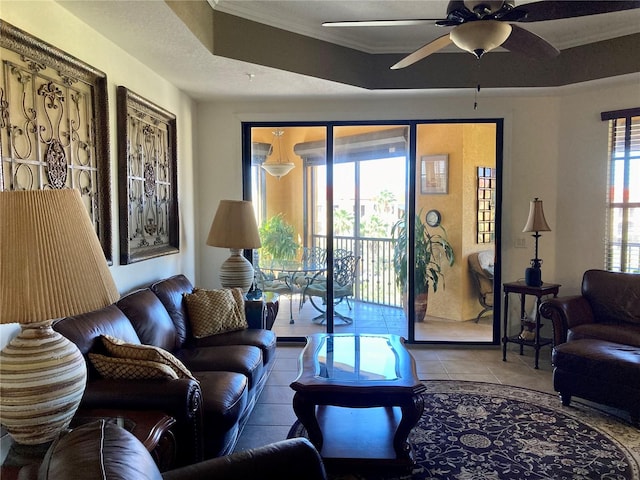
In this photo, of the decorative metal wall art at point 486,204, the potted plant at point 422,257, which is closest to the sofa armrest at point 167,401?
the potted plant at point 422,257

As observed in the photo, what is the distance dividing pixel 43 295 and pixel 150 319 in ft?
5.11

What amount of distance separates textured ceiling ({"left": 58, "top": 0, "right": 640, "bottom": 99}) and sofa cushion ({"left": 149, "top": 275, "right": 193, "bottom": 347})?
5.54 ft

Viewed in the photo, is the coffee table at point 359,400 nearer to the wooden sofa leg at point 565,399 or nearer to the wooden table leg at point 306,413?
the wooden table leg at point 306,413

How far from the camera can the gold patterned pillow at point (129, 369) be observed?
2150 millimetres

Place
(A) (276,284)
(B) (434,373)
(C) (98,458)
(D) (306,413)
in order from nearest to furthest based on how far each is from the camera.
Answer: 1. (C) (98,458)
2. (D) (306,413)
3. (B) (434,373)
4. (A) (276,284)

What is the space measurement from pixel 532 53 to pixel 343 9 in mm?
1479

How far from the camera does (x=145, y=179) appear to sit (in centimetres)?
357

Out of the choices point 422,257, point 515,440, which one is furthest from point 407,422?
point 422,257

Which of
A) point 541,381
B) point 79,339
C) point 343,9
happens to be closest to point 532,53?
point 343,9

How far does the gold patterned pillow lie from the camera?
84.7 inches

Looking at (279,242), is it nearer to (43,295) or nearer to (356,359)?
(356,359)

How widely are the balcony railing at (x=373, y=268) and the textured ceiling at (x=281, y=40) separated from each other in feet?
5.21

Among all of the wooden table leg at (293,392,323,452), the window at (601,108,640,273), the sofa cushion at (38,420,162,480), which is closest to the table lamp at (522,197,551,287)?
the window at (601,108,640,273)

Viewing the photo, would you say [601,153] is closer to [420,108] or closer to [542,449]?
[420,108]
